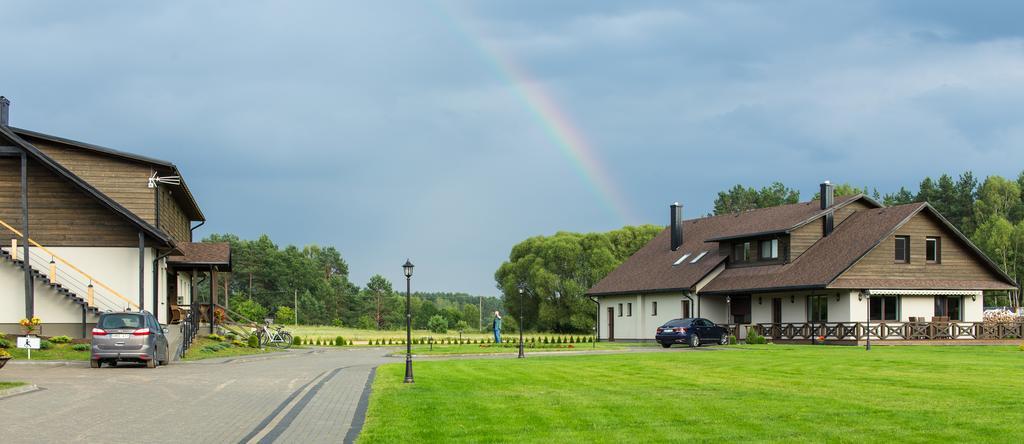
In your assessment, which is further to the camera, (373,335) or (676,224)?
(373,335)

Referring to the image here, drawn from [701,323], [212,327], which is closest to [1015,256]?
[701,323]

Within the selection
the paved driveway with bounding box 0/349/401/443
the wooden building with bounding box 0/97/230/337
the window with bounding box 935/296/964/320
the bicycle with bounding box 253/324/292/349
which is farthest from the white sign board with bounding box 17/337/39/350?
the window with bounding box 935/296/964/320

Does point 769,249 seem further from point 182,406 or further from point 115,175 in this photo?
point 182,406

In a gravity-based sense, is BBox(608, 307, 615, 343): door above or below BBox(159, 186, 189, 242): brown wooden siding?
below

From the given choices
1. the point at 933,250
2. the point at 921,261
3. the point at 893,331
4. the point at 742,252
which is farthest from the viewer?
the point at 742,252

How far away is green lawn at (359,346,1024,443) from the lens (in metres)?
12.5

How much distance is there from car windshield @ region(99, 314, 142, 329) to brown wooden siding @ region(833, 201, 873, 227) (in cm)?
3520

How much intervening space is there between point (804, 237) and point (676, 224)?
12449mm

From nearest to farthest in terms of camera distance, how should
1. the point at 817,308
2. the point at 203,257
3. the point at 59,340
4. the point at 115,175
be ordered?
the point at 59,340
the point at 115,175
the point at 203,257
the point at 817,308

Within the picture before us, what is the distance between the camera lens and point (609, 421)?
1374cm

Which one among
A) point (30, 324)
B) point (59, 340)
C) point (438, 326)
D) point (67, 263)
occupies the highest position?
point (67, 263)

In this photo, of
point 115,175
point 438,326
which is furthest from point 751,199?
point 115,175

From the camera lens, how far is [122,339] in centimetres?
2827

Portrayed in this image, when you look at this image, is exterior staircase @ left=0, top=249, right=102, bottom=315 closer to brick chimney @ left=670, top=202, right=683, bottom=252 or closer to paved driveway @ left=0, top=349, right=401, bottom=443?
paved driveway @ left=0, top=349, right=401, bottom=443
